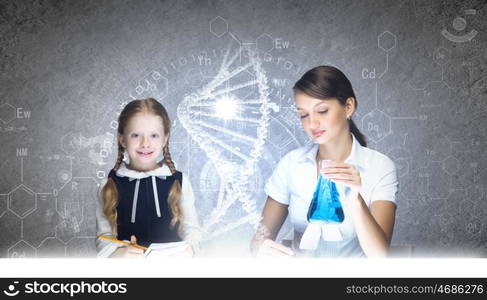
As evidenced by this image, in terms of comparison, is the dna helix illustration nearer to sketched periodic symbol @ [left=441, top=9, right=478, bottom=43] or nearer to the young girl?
the young girl

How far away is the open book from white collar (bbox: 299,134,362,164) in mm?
604

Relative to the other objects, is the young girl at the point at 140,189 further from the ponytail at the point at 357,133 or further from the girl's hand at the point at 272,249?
the ponytail at the point at 357,133

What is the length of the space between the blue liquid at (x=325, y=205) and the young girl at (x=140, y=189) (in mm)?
528

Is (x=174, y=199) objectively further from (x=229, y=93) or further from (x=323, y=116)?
(x=323, y=116)

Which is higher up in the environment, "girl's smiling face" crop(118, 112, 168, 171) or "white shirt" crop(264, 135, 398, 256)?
"girl's smiling face" crop(118, 112, 168, 171)

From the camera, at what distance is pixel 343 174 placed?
230cm

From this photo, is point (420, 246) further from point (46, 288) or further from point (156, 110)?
point (46, 288)

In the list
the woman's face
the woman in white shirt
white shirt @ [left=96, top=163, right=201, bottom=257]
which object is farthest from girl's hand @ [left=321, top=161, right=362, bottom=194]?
white shirt @ [left=96, top=163, right=201, bottom=257]

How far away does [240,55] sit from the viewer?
2316 millimetres

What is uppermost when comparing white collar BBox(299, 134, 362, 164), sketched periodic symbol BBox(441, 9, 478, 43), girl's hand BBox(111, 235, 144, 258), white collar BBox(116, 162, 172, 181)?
sketched periodic symbol BBox(441, 9, 478, 43)

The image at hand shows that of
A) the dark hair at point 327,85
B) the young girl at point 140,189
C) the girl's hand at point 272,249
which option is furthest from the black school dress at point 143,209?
the dark hair at point 327,85

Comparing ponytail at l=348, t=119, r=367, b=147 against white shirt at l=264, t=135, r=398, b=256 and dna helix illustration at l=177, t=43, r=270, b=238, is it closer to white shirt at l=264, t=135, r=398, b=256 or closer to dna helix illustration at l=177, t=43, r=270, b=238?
white shirt at l=264, t=135, r=398, b=256

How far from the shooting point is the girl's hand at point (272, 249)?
2.33m

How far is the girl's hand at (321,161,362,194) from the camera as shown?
2.29 metres
